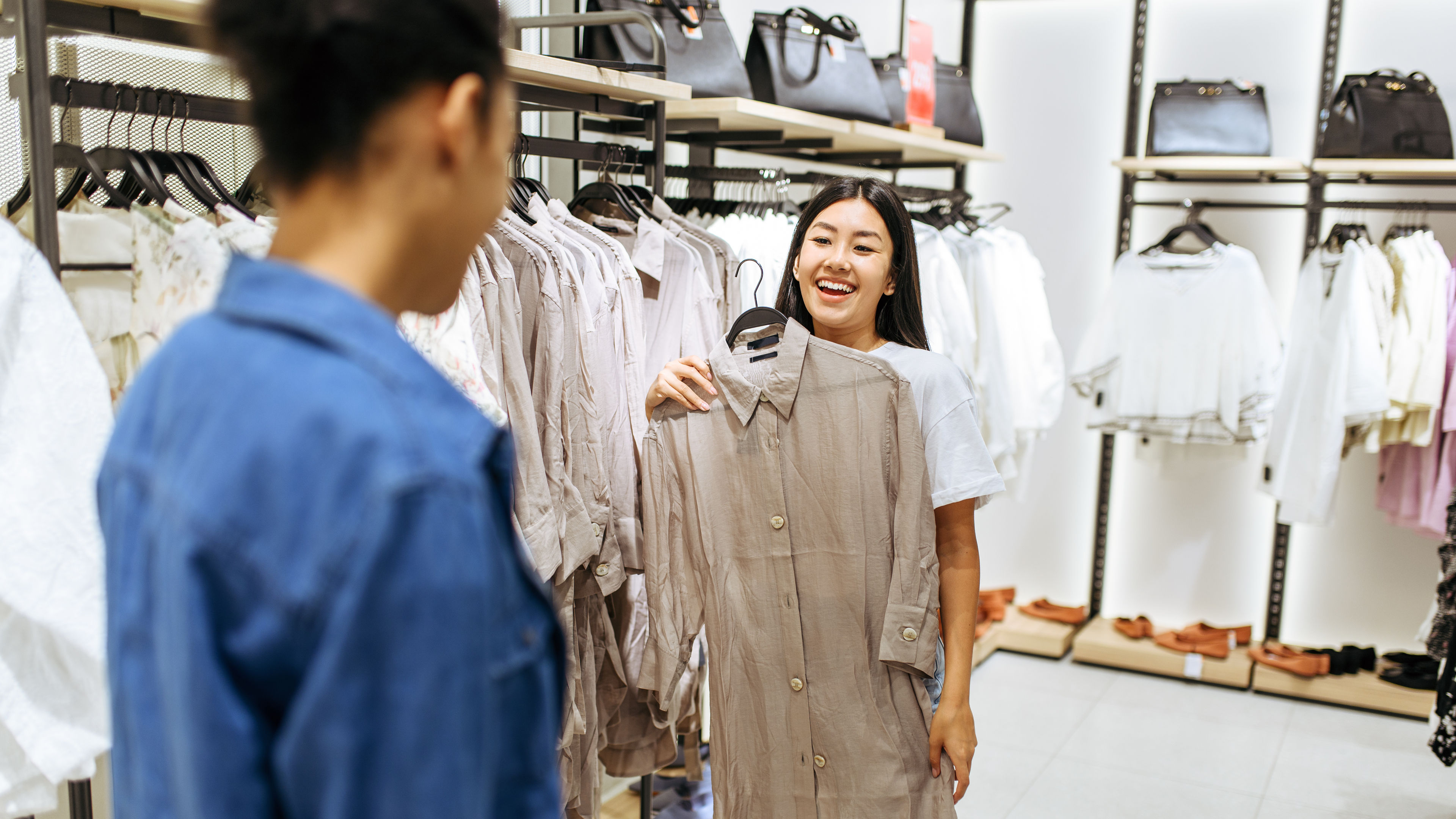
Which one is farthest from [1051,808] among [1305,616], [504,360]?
[504,360]

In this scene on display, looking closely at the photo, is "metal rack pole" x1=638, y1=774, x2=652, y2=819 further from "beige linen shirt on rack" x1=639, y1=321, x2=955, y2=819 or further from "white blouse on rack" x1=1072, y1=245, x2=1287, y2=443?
"white blouse on rack" x1=1072, y1=245, x2=1287, y2=443

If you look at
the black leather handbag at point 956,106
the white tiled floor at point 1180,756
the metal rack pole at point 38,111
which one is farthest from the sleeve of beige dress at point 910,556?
the black leather handbag at point 956,106

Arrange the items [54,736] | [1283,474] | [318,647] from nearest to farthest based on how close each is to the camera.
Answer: [318,647] < [54,736] < [1283,474]

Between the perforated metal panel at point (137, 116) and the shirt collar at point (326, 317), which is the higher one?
the perforated metal panel at point (137, 116)

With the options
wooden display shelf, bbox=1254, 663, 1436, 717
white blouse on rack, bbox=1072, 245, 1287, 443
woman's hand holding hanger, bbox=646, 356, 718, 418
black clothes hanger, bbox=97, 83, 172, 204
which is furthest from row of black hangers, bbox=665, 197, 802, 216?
wooden display shelf, bbox=1254, 663, 1436, 717

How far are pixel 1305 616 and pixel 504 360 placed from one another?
372 cm

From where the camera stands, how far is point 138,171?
151cm

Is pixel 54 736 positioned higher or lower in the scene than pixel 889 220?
lower

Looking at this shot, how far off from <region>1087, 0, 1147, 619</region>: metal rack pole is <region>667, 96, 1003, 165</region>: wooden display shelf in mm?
727

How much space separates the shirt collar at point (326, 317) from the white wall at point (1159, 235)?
338cm

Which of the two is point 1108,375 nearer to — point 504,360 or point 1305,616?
point 1305,616

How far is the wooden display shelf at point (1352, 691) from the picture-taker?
3.69m

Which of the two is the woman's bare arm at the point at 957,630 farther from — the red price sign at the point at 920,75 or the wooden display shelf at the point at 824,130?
the red price sign at the point at 920,75

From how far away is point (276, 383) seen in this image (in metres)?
0.54
